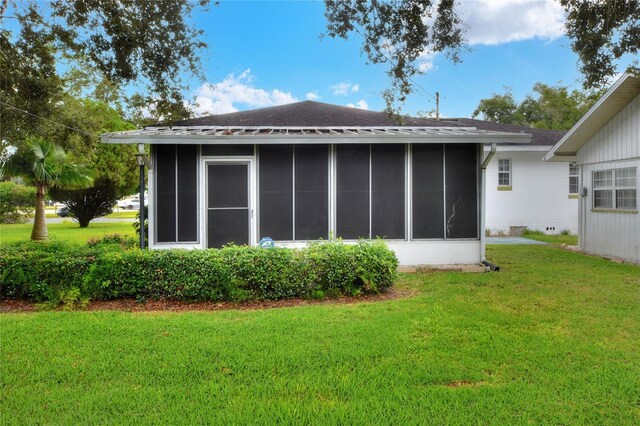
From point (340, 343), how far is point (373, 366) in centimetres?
61

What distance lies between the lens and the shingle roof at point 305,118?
10.3 m

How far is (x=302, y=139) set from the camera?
8359 mm

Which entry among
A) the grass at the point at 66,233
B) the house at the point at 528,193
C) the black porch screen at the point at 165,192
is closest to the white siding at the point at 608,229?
the house at the point at 528,193

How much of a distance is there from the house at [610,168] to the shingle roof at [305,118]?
3601mm

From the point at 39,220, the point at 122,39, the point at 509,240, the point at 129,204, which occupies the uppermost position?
the point at 122,39

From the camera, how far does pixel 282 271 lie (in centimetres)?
617

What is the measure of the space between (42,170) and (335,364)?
14.7m

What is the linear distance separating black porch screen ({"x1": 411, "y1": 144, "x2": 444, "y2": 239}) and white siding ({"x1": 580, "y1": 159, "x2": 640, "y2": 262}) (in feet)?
15.4

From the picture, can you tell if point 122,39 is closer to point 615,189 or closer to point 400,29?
point 400,29

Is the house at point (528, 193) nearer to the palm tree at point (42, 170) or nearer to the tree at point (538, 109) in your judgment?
the tree at point (538, 109)

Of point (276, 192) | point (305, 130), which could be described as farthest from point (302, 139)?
point (276, 192)

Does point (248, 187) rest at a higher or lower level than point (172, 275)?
higher

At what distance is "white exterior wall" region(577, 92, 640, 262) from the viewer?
9781 millimetres

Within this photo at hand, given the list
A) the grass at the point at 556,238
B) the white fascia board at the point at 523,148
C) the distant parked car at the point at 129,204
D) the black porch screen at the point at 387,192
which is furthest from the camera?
the distant parked car at the point at 129,204
